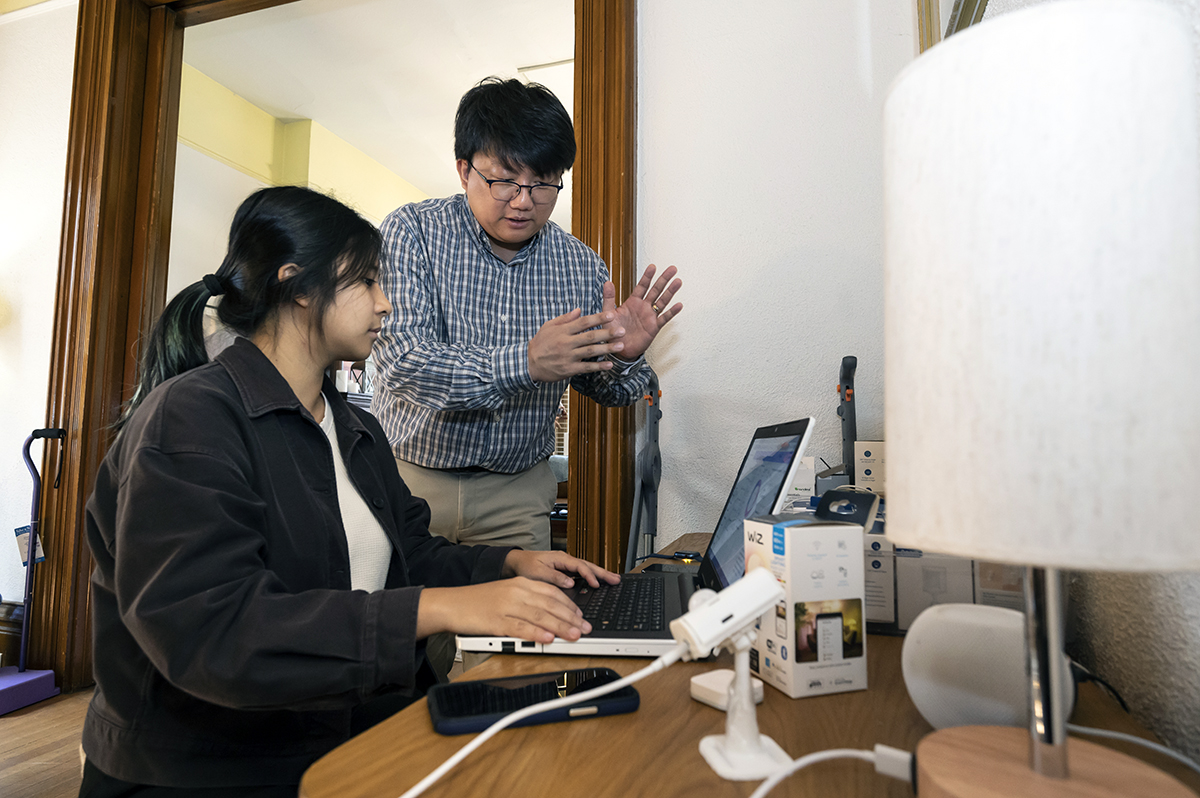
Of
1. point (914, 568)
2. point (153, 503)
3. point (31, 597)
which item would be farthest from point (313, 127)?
point (914, 568)

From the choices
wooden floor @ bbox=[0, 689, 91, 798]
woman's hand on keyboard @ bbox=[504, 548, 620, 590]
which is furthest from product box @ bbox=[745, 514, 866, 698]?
wooden floor @ bbox=[0, 689, 91, 798]

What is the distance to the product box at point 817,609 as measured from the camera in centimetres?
60

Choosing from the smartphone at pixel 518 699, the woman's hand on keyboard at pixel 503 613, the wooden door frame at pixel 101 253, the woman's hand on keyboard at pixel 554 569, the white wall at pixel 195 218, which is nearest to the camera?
the smartphone at pixel 518 699

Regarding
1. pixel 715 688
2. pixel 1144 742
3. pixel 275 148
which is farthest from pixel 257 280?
pixel 275 148

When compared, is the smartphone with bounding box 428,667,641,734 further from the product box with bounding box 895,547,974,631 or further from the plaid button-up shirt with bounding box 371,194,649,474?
the plaid button-up shirt with bounding box 371,194,649,474

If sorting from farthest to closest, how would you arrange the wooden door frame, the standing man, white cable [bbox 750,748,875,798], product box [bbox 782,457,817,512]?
the wooden door frame
the standing man
product box [bbox 782,457,817,512]
white cable [bbox 750,748,875,798]

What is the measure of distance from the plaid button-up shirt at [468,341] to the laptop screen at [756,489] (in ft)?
1.47

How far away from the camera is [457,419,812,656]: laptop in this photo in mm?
712

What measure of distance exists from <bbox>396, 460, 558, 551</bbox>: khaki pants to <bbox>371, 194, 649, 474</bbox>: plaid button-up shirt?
0.03m

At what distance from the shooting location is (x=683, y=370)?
1788 mm

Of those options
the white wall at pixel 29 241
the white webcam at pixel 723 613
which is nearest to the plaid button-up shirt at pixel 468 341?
the white webcam at pixel 723 613

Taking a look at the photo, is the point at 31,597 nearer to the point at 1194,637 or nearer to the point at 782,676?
the point at 782,676

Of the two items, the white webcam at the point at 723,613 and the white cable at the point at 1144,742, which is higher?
the white webcam at the point at 723,613

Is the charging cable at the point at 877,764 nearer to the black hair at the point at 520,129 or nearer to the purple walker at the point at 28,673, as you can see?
the black hair at the point at 520,129
